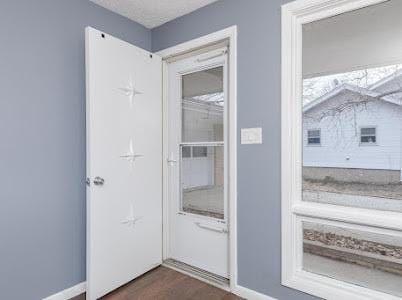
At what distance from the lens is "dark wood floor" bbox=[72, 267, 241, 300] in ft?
6.44

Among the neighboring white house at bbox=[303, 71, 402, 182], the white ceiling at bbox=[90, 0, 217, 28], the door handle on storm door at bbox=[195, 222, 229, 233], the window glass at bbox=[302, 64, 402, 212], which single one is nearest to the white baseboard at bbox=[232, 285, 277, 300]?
the door handle on storm door at bbox=[195, 222, 229, 233]

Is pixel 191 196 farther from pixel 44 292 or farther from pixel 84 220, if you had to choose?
pixel 44 292

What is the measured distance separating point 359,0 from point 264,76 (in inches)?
27.6

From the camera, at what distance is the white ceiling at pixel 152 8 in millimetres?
2102

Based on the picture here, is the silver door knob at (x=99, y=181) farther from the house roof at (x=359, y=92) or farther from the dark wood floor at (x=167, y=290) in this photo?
the house roof at (x=359, y=92)

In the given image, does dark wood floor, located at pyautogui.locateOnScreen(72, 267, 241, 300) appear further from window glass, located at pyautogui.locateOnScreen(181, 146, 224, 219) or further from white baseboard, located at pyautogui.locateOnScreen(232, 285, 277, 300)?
window glass, located at pyautogui.locateOnScreen(181, 146, 224, 219)

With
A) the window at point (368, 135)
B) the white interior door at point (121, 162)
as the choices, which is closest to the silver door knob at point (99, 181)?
the white interior door at point (121, 162)

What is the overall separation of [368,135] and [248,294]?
1418 mm

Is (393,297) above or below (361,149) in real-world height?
below

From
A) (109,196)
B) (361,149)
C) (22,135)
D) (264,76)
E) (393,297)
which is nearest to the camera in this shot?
(393,297)

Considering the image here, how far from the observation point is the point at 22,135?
1.71 metres

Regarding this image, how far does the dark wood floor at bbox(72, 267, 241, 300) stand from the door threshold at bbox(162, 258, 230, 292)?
41 mm

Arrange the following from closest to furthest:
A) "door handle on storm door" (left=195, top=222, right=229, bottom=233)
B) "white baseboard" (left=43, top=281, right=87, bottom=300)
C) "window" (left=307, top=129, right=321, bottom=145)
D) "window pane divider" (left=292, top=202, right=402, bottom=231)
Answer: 1. "window pane divider" (left=292, top=202, right=402, bottom=231)
2. "window" (left=307, top=129, right=321, bottom=145)
3. "white baseboard" (left=43, top=281, right=87, bottom=300)
4. "door handle on storm door" (left=195, top=222, right=229, bottom=233)

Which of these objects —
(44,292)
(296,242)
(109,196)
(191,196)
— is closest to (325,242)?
(296,242)
